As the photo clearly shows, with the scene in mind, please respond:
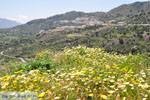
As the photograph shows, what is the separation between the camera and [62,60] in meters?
9.66

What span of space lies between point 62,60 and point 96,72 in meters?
4.57

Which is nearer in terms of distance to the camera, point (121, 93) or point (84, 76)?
point (121, 93)

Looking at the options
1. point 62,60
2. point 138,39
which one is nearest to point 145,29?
point 138,39

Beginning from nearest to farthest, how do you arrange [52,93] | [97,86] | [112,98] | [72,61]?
[112,98], [52,93], [97,86], [72,61]

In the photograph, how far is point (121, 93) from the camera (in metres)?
4.18

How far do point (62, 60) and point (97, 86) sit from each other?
5.13m

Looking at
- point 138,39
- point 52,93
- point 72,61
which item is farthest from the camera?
point 138,39

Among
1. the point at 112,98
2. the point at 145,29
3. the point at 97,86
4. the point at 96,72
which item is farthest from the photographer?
the point at 145,29

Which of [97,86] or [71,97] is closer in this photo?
[71,97]

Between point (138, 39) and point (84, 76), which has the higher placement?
point (84, 76)

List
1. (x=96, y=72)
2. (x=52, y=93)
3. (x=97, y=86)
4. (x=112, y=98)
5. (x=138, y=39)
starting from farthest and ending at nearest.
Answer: (x=138, y=39)
(x=96, y=72)
(x=97, y=86)
(x=52, y=93)
(x=112, y=98)

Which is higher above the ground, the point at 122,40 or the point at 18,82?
the point at 18,82

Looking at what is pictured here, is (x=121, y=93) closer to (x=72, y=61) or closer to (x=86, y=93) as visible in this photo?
(x=86, y=93)

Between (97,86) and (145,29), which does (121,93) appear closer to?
(97,86)
